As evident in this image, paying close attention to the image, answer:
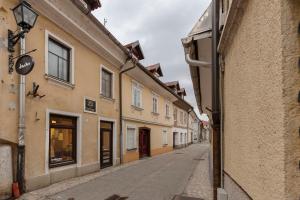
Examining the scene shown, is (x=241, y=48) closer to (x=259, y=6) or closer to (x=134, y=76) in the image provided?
(x=259, y=6)

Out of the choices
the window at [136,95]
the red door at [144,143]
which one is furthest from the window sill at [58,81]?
the red door at [144,143]

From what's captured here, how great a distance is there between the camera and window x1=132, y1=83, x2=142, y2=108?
16.4 metres

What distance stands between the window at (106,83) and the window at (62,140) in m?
2.87

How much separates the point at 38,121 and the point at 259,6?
7.40 m

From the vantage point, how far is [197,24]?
528cm

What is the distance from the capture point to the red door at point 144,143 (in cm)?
1810

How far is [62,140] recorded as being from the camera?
9500 mm

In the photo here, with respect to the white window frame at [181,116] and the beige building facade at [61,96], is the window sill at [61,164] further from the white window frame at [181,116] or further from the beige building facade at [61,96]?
the white window frame at [181,116]

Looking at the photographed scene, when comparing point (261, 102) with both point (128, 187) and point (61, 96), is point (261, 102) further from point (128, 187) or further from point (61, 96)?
point (61, 96)

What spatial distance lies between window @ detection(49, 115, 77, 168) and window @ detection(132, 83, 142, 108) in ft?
21.6

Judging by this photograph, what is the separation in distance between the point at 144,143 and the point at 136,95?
397 cm

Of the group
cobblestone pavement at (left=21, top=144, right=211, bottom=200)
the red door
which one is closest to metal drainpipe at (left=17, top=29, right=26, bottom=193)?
cobblestone pavement at (left=21, top=144, right=211, bottom=200)

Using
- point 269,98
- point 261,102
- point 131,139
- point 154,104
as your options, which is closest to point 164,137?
point 154,104

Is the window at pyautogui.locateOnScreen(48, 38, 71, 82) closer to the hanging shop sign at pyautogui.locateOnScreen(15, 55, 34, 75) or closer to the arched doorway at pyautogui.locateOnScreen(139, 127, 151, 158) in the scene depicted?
the hanging shop sign at pyautogui.locateOnScreen(15, 55, 34, 75)
